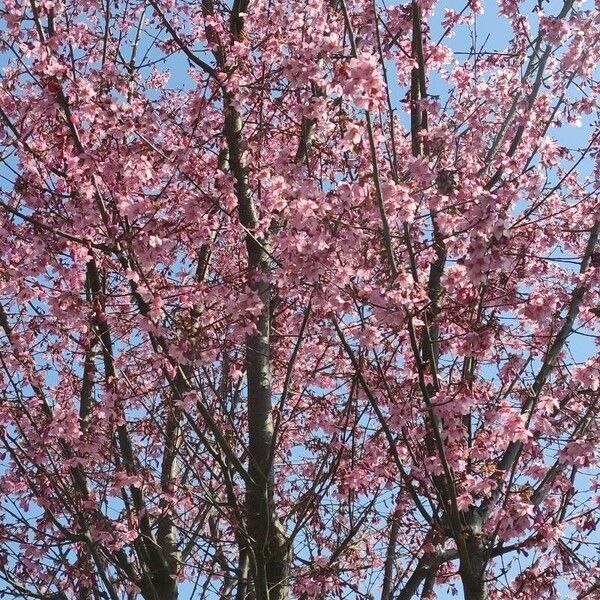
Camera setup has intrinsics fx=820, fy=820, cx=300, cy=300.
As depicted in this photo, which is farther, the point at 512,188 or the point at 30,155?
the point at 30,155

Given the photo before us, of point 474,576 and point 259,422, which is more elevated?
point 259,422

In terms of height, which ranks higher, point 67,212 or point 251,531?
point 67,212

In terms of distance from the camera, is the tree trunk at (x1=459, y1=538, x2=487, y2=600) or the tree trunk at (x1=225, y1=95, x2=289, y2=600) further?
the tree trunk at (x1=225, y1=95, x2=289, y2=600)

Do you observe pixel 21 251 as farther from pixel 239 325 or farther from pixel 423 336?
pixel 423 336

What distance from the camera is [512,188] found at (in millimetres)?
6152

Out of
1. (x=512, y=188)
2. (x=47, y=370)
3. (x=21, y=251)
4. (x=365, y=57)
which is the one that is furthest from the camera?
(x=47, y=370)

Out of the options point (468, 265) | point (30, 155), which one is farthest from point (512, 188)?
point (30, 155)

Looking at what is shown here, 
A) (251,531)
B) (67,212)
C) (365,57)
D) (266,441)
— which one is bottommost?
(251,531)

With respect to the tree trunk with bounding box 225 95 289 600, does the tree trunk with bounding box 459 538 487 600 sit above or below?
below

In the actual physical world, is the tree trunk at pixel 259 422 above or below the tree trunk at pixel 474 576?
above

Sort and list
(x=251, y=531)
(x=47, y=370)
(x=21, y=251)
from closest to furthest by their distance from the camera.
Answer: (x=251, y=531) < (x=21, y=251) < (x=47, y=370)

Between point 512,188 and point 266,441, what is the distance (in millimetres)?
2866

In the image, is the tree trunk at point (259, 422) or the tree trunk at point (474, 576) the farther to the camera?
the tree trunk at point (259, 422)

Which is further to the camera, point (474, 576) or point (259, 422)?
point (259, 422)
